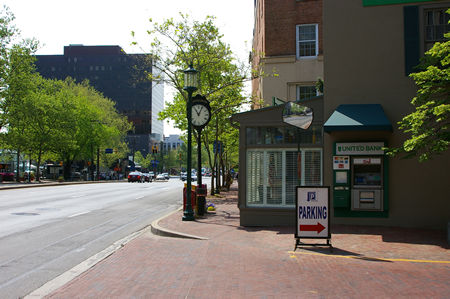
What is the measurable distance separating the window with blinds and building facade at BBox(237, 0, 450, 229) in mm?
29

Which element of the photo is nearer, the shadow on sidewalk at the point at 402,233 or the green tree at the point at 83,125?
the shadow on sidewalk at the point at 402,233

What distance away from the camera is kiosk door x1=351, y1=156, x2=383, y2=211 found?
39.7 ft

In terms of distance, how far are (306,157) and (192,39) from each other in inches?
395

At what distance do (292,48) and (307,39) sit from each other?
1110 millimetres

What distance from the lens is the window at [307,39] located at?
80.1 ft

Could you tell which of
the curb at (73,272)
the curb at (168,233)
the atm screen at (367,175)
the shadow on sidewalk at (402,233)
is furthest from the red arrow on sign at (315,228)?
the curb at (73,272)

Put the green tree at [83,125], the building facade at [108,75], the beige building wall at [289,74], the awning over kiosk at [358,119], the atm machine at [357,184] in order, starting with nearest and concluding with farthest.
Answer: the awning over kiosk at [358,119] < the atm machine at [357,184] < the beige building wall at [289,74] < the green tree at [83,125] < the building facade at [108,75]

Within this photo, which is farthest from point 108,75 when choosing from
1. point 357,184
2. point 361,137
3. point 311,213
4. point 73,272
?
point 73,272

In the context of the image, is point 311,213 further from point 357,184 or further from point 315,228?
point 357,184

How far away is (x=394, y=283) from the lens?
6.49 m

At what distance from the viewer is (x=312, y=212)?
30.5 feet

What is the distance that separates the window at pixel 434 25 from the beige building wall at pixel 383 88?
0.29 m

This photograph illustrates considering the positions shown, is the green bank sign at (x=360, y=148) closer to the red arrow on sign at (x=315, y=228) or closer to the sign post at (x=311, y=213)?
the sign post at (x=311, y=213)

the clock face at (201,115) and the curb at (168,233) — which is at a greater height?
the clock face at (201,115)
